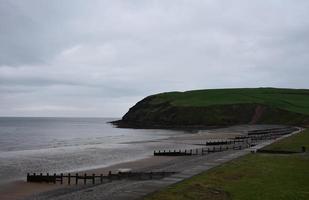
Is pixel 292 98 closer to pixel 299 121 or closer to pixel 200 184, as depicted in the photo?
pixel 299 121

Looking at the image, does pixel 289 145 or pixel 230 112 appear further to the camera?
pixel 230 112

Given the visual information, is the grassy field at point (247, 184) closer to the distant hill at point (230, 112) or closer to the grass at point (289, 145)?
the grass at point (289, 145)

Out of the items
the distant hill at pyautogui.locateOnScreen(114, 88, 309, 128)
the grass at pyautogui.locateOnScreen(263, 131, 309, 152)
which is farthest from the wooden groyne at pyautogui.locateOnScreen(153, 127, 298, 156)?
the distant hill at pyautogui.locateOnScreen(114, 88, 309, 128)

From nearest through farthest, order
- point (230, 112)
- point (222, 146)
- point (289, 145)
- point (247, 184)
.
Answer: point (247, 184), point (289, 145), point (222, 146), point (230, 112)

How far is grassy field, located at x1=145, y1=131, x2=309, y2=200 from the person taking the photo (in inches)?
725

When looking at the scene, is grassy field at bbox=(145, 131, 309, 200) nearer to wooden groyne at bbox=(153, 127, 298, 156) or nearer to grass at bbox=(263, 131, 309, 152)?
grass at bbox=(263, 131, 309, 152)

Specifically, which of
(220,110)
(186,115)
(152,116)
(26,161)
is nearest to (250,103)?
(220,110)

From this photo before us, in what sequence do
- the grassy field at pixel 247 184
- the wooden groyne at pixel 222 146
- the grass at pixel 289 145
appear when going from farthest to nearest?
the wooden groyne at pixel 222 146 → the grass at pixel 289 145 → the grassy field at pixel 247 184

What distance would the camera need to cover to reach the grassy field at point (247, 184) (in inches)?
725

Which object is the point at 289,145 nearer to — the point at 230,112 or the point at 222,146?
the point at 222,146

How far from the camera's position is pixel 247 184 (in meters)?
21.3

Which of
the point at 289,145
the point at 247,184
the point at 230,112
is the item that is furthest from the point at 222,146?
the point at 230,112

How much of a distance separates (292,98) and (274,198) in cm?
18256

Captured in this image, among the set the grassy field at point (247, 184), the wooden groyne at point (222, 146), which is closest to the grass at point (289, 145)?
the wooden groyne at point (222, 146)
